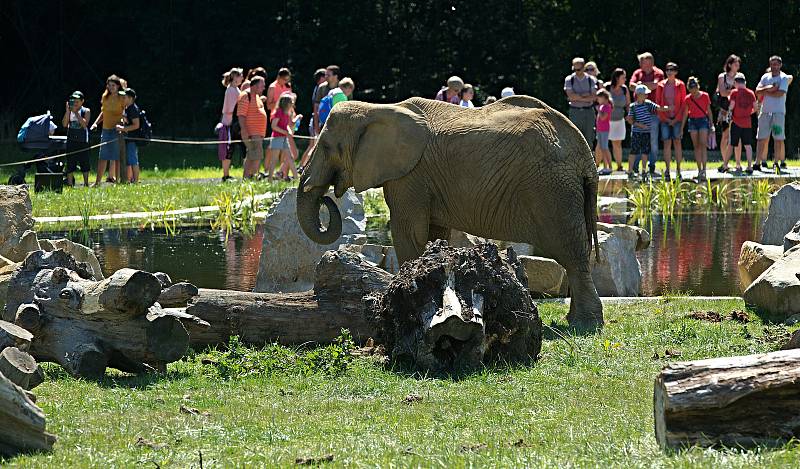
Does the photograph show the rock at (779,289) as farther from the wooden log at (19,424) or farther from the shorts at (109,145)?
the shorts at (109,145)

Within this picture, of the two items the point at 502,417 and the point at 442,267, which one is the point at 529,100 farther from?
the point at 502,417

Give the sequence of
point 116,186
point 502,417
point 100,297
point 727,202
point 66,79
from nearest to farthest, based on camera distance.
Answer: point 502,417 → point 100,297 → point 727,202 → point 116,186 → point 66,79

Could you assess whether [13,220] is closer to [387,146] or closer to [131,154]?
[387,146]

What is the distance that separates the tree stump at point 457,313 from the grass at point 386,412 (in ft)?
0.58

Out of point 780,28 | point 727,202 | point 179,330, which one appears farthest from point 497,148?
point 780,28

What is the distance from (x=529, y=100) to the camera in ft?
37.3

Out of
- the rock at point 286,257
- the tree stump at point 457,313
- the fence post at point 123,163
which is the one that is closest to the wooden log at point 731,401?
the tree stump at point 457,313

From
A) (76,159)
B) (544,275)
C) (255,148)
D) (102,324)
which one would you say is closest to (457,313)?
(102,324)

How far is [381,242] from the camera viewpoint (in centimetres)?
1683

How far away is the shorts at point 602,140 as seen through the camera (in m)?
25.2

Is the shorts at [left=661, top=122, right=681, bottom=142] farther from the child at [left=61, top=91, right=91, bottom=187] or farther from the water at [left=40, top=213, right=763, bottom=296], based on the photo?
the child at [left=61, top=91, right=91, bottom=187]

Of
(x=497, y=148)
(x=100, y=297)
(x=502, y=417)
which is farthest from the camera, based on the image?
(x=497, y=148)

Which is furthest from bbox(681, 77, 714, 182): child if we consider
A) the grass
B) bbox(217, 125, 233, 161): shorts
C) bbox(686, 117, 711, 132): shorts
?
the grass

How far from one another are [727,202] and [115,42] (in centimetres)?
2252
